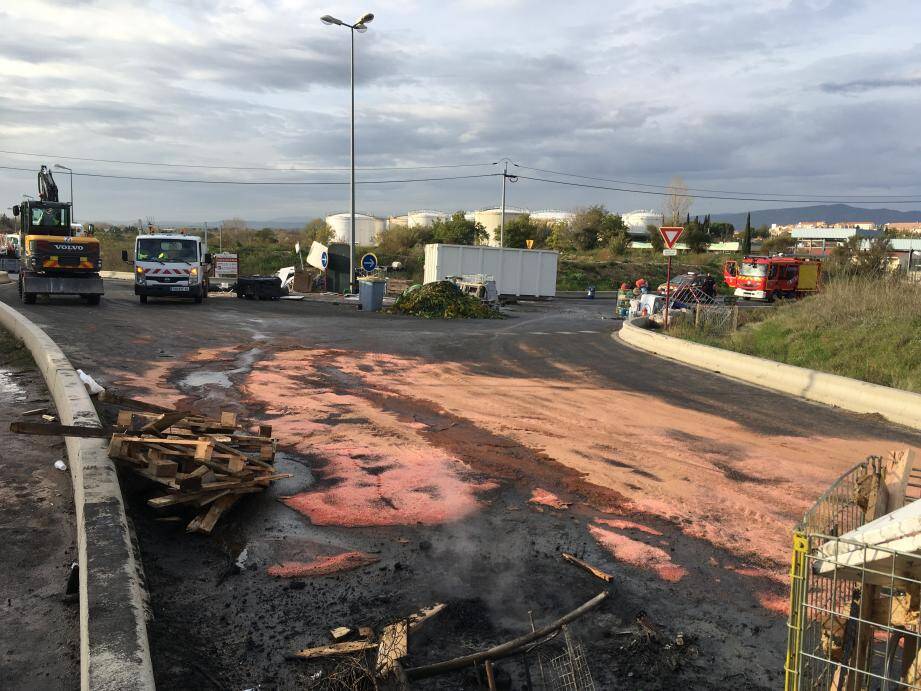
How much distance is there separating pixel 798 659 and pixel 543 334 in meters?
18.7

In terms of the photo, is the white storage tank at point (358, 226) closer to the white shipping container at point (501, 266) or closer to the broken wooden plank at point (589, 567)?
the white shipping container at point (501, 266)

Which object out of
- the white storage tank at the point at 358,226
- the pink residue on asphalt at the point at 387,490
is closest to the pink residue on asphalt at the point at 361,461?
the pink residue on asphalt at the point at 387,490

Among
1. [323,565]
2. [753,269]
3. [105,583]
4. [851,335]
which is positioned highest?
[753,269]

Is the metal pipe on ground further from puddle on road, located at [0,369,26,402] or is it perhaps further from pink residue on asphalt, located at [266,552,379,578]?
puddle on road, located at [0,369,26,402]

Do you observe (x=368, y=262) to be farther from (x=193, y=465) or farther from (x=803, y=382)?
(x=193, y=465)

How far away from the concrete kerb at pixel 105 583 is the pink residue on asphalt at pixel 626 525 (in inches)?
141

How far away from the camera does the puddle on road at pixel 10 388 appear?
32.7ft

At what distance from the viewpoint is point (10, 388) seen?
1059 centimetres

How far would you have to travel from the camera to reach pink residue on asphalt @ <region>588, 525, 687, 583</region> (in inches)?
206

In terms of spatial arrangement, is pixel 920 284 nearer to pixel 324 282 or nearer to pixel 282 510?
pixel 282 510

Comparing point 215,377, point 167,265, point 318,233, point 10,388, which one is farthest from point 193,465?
point 318,233

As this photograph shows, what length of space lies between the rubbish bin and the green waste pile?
914 millimetres

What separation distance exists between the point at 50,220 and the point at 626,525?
25.9 metres

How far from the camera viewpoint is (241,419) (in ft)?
30.4
